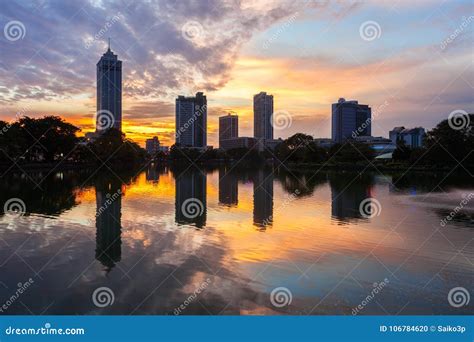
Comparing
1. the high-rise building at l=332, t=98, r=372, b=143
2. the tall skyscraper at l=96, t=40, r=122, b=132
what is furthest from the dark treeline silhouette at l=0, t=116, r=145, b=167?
the high-rise building at l=332, t=98, r=372, b=143

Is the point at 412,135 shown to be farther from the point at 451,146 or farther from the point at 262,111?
the point at 451,146

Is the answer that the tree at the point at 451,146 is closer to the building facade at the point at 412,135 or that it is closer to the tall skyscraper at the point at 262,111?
the building facade at the point at 412,135

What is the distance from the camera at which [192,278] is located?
10.0 metres

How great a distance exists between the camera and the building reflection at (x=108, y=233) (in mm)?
11717

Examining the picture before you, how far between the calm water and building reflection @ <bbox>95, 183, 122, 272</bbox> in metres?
0.05

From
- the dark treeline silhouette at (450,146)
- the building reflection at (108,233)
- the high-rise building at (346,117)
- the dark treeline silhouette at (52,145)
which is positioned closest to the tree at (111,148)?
the dark treeline silhouette at (52,145)

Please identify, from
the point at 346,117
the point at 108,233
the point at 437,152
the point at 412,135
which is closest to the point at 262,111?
the point at 346,117

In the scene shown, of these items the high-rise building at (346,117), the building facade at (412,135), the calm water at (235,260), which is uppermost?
the high-rise building at (346,117)

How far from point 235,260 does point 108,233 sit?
596cm

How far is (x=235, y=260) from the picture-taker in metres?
11.5

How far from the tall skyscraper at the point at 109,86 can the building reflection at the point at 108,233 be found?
118 meters

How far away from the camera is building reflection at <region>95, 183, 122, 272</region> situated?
11717 mm

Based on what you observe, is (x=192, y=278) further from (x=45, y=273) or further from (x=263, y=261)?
(x=45, y=273)

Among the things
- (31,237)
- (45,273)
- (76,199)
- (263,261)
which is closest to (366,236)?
(263,261)
